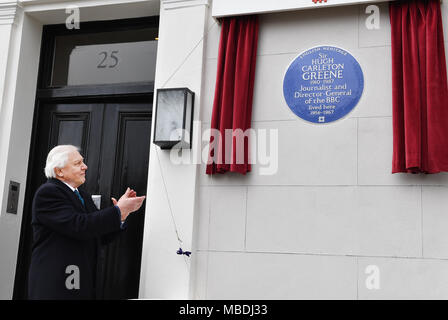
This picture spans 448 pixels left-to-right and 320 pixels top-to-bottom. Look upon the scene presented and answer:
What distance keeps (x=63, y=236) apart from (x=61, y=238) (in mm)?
19

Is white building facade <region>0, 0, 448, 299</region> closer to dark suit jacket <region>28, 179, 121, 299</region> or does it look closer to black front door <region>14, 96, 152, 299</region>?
black front door <region>14, 96, 152, 299</region>

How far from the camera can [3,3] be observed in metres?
5.40

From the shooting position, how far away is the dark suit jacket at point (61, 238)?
152 inches

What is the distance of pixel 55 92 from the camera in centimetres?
549

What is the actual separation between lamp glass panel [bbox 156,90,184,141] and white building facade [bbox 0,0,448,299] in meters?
0.18

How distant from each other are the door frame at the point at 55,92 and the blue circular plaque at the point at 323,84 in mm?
1328

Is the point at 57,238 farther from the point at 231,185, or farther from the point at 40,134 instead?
the point at 40,134

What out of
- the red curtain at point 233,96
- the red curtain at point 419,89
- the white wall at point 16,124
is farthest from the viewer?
the white wall at point 16,124

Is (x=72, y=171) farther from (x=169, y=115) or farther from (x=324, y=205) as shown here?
(x=324, y=205)

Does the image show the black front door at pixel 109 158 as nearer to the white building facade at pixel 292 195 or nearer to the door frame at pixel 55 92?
the door frame at pixel 55 92

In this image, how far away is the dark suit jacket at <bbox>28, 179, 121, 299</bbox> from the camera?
152 inches

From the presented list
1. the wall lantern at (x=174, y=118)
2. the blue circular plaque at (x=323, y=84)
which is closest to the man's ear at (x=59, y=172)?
the wall lantern at (x=174, y=118)

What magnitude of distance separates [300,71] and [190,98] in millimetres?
903

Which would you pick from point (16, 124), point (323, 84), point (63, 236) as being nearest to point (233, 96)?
point (323, 84)
